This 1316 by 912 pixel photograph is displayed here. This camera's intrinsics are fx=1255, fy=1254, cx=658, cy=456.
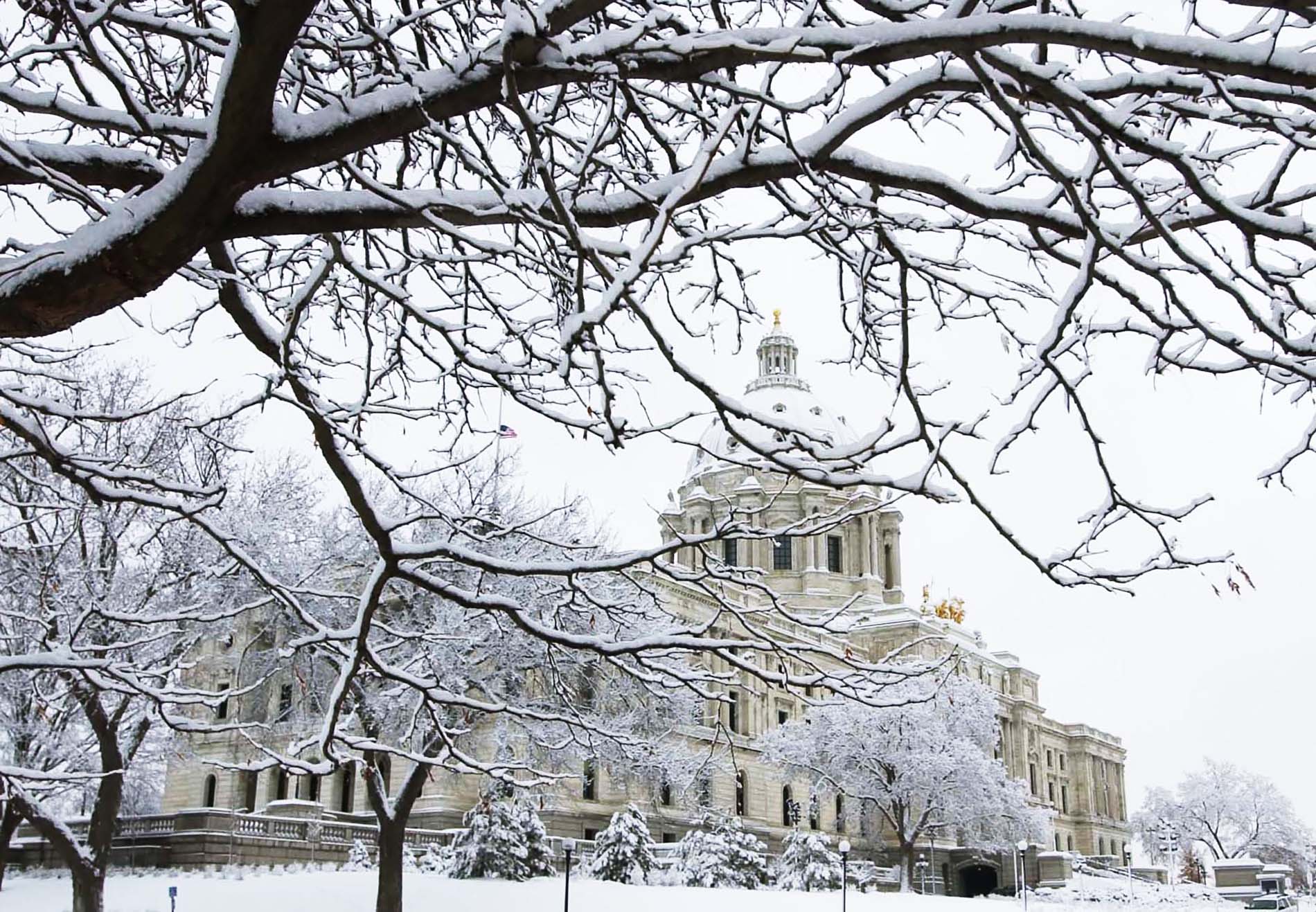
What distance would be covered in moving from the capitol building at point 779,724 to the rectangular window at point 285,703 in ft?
1.16

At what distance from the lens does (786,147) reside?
15.3 ft

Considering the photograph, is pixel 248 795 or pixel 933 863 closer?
pixel 248 795

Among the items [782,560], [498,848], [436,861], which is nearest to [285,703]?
[498,848]

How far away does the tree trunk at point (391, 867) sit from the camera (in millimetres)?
23969

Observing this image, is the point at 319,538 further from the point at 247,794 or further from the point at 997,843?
the point at 997,843

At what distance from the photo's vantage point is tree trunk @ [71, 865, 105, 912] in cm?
1980

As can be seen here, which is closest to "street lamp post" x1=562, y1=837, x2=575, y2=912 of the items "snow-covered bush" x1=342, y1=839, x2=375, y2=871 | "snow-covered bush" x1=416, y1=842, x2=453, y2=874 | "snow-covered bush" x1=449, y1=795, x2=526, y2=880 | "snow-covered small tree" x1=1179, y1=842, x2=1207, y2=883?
"snow-covered bush" x1=449, y1=795, x2=526, y2=880

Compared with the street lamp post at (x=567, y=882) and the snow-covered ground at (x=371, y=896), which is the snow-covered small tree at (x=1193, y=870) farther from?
the street lamp post at (x=567, y=882)

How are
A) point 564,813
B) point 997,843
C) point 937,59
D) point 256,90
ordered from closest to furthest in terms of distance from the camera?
1. point 256,90
2. point 937,59
3. point 564,813
4. point 997,843

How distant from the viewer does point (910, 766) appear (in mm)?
53312

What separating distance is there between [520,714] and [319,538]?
20.9m

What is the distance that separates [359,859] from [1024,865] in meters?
37.6

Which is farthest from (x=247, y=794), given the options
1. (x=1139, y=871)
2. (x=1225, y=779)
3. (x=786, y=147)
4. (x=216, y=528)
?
(x=1225, y=779)

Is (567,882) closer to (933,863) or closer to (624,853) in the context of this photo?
(624,853)
